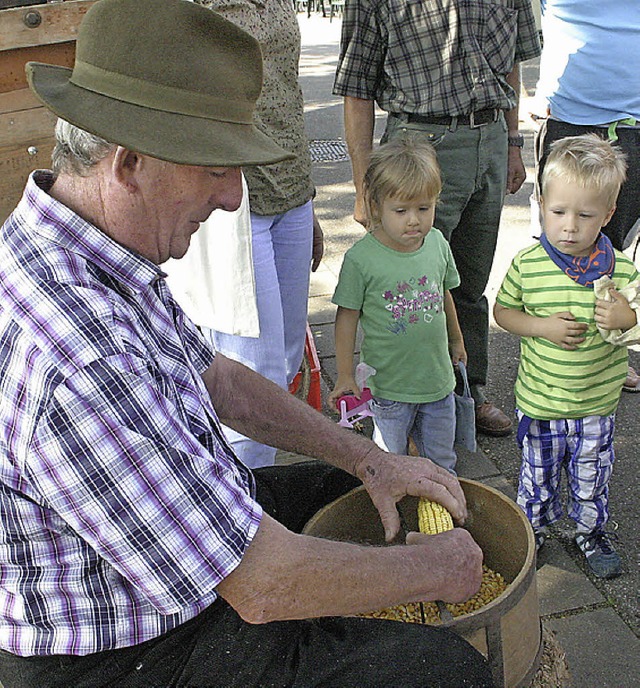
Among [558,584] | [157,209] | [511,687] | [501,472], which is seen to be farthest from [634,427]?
[157,209]

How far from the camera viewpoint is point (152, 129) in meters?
1.46

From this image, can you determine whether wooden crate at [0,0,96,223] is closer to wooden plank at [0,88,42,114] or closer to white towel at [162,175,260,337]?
wooden plank at [0,88,42,114]

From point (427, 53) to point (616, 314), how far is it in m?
1.17

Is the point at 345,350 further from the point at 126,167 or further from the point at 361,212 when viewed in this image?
the point at 126,167

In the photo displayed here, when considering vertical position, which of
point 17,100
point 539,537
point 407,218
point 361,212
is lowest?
point 539,537

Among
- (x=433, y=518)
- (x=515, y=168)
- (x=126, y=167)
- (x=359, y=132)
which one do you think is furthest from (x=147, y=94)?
(x=515, y=168)

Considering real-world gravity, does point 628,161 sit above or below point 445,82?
below

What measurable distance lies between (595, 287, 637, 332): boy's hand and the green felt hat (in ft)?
4.23

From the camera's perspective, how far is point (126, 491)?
1.33 m

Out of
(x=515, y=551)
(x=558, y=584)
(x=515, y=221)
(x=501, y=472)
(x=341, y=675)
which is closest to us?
(x=341, y=675)

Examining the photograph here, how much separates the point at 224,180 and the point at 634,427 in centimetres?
251

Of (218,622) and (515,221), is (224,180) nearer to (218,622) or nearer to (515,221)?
(218,622)

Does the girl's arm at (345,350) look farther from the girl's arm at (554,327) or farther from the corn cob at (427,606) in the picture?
the corn cob at (427,606)

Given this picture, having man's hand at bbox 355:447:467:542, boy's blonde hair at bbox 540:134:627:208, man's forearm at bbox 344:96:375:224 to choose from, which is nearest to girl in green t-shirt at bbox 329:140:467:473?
man's forearm at bbox 344:96:375:224
